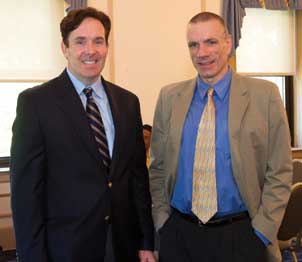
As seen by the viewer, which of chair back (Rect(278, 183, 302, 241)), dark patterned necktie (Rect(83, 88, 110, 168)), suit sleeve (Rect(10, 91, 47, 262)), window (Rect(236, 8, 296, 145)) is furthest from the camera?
window (Rect(236, 8, 296, 145))

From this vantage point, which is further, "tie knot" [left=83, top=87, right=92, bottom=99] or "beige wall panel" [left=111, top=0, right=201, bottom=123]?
"beige wall panel" [left=111, top=0, right=201, bottom=123]

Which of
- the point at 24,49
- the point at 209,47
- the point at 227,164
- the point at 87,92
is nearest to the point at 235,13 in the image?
the point at 24,49

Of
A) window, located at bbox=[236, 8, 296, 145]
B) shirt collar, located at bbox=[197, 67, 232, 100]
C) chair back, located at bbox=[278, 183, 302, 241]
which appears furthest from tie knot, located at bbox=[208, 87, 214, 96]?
window, located at bbox=[236, 8, 296, 145]

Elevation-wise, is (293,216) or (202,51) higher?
(202,51)

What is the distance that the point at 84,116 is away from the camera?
1742mm

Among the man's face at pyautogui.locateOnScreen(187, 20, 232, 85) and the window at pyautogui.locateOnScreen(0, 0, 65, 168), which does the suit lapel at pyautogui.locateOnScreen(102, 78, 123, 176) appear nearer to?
the man's face at pyautogui.locateOnScreen(187, 20, 232, 85)

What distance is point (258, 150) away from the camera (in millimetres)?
1901

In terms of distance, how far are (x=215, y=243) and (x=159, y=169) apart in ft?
1.52

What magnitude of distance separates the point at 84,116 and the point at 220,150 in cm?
60

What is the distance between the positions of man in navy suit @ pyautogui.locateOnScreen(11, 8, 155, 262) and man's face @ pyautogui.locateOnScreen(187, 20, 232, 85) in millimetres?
397

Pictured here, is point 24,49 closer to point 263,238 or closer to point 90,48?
point 90,48

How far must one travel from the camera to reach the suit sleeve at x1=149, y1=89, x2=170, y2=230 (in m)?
2.08

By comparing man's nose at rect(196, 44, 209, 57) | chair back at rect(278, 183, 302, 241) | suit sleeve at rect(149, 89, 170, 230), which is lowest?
chair back at rect(278, 183, 302, 241)

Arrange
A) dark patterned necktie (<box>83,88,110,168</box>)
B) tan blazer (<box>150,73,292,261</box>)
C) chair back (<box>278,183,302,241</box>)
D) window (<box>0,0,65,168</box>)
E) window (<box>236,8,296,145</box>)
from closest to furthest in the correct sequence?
dark patterned necktie (<box>83,88,110,168</box>)
tan blazer (<box>150,73,292,261</box>)
chair back (<box>278,183,302,241</box>)
window (<box>0,0,65,168</box>)
window (<box>236,8,296,145</box>)
